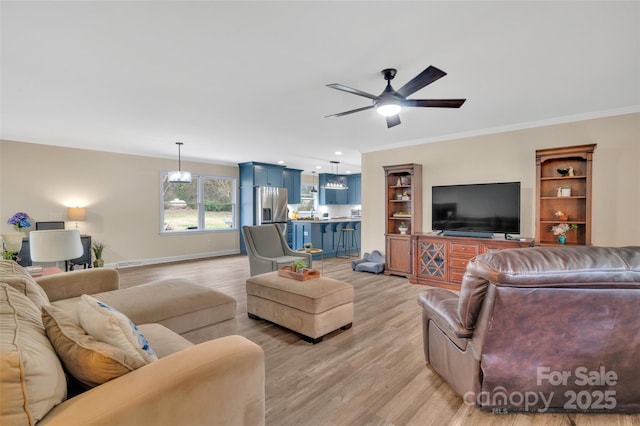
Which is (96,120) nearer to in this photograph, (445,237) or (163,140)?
(163,140)

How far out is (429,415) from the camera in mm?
1835

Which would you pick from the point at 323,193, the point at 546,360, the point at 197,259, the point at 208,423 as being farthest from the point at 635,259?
the point at 323,193

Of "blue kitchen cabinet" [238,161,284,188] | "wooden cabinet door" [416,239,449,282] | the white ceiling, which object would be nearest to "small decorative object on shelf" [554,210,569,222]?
the white ceiling

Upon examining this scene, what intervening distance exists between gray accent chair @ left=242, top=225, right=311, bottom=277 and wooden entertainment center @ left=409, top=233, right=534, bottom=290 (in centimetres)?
183

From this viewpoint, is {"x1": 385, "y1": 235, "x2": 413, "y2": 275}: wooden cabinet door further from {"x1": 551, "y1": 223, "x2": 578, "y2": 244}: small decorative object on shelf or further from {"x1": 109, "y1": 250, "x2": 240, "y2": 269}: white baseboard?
{"x1": 109, "y1": 250, "x2": 240, "y2": 269}: white baseboard

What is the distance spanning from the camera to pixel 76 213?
5535 millimetres

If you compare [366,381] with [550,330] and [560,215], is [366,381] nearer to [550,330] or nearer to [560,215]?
[550,330]

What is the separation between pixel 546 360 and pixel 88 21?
3.49 m

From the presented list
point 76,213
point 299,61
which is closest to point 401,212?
point 299,61

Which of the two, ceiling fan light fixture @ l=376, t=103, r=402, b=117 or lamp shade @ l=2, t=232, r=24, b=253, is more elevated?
ceiling fan light fixture @ l=376, t=103, r=402, b=117

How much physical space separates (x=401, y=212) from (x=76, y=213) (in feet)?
19.8

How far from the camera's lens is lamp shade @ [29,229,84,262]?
238cm

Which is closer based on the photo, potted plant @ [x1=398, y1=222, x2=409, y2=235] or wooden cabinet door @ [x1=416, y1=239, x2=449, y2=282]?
wooden cabinet door @ [x1=416, y1=239, x2=449, y2=282]

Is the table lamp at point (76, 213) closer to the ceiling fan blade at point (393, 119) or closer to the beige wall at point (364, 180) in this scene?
the beige wall at point (364, 180)
